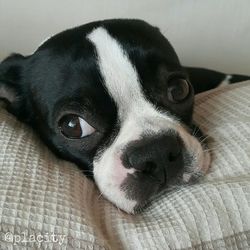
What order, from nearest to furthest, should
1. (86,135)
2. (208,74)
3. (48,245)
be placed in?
(48,245)
(86,135)
(208,74)

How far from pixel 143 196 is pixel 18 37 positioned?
96 cm

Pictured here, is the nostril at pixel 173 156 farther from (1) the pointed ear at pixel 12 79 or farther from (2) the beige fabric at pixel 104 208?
(1) the pointed ear at pixel 12 79

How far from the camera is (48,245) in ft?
2.69

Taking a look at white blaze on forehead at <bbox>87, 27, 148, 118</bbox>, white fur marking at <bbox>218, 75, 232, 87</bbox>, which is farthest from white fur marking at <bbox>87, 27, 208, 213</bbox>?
white fur marking at <bbox>218, 75, 232, 87</bbox>

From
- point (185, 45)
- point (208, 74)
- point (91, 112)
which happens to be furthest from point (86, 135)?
point (185, 45)

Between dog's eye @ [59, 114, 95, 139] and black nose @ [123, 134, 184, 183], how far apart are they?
0.14 meters

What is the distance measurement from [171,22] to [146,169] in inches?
38.1

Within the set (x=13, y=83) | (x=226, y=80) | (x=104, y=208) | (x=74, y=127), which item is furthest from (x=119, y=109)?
(x=226, y=80)

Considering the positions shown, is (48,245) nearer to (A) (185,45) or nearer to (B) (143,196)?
(B) (143,196)

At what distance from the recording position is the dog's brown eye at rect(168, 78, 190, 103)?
1.22 m

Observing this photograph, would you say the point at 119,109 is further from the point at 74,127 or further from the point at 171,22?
the point at 171,22

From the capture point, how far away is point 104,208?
1032mm

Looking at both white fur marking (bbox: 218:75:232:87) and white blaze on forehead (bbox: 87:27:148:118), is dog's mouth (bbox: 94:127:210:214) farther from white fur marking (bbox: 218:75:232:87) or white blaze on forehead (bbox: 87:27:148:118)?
white fur marking (bbox: 218:75:232:87)

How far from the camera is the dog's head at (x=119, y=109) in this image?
1052mm
